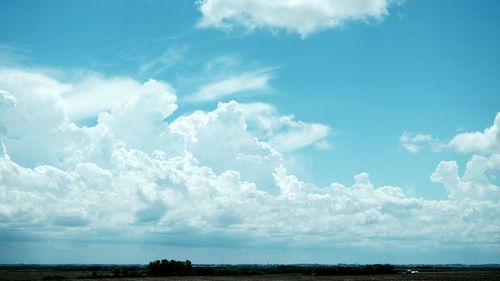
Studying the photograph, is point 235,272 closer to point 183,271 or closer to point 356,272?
point 183,271

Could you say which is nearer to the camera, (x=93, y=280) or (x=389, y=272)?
(x=93, y=280)

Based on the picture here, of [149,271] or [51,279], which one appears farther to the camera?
[149,271]

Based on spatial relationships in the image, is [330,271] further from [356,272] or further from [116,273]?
[116,273]

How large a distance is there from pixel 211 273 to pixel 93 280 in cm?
5182

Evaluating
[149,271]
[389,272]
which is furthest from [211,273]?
[389,272]

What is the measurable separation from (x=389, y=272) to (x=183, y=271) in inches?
2970

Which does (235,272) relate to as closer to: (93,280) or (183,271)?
(183,271)

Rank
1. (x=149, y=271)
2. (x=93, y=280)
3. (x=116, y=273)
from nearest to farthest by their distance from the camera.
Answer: (x=93, y=280) < (x=116, y=273) < (x=149, y=271)

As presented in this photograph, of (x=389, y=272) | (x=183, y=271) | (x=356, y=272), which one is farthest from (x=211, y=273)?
(x=389, y=272)

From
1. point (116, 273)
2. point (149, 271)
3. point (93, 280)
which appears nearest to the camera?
point (93, 280)

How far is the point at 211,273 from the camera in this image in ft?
600

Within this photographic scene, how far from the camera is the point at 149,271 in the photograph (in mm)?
182375

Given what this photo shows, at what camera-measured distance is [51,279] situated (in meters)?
144

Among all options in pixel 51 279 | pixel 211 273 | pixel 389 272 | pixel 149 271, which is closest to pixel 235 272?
pixel 211 273
